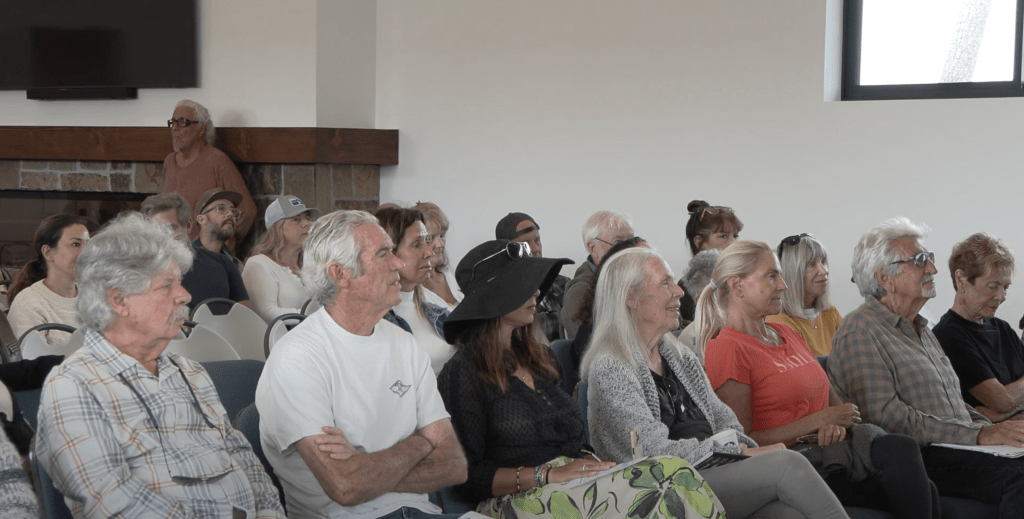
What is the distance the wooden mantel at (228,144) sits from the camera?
615cm

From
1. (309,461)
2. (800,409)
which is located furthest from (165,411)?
(800,409)

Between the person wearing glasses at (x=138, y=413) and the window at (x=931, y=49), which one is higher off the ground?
the window at (x=931, y=49)

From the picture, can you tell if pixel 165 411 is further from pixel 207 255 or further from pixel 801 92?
pixel 801 92

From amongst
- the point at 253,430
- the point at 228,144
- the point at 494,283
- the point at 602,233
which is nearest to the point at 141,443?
the point at 253,430

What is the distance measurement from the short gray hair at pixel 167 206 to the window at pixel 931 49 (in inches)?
143

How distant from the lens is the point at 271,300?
4562 millimetres

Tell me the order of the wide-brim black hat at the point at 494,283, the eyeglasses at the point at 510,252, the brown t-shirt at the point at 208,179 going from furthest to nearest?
the brown t-shirt at the point at 208,179 → the eyeglasses at the point at 510,252 → the wide-brim black hat at the point at 494,283

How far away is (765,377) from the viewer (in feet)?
10.0

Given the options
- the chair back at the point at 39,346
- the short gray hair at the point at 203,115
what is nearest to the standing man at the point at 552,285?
the chair back at the point at 39,346

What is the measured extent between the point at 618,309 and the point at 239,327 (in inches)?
62.5

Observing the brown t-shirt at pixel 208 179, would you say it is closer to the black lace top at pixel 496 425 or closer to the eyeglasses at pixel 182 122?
the eyeglasses at pixel 182 122

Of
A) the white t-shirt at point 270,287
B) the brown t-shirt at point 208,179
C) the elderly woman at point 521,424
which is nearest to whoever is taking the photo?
the elderly woman at point 521,424

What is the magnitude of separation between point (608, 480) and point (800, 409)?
0.98 m

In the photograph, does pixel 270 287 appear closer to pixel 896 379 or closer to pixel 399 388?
pixel 399 388
